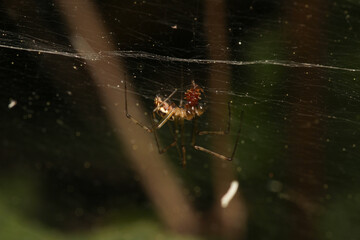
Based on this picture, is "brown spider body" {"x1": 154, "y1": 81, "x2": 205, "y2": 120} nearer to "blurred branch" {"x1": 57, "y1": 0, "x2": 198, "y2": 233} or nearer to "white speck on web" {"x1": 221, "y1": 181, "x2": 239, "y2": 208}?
"blurred branch" {"x1": 57, "y1": 0, "x2": 198, "y2": 233}

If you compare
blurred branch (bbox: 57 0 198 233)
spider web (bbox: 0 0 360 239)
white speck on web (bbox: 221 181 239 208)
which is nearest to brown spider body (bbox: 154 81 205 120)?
spider web (bbox: 0 0 360 239)

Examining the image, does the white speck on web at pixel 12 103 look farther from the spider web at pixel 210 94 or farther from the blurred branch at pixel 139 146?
the blurred branch at pixel 139 146

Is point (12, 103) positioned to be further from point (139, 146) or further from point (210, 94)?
point (210, 94)

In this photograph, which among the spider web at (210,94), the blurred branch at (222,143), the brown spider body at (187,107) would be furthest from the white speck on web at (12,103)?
the blurred branch at (222,143)

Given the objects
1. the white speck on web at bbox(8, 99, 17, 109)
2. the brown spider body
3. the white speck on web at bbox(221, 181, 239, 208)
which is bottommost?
the white speck on web at bbox(221, 181, 239, 208)

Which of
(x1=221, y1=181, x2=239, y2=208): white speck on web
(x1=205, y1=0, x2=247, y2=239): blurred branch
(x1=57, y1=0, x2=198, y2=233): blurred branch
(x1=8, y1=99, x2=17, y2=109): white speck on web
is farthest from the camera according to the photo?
(x1=221, y1=181, x2=239, y2=208): white speck on web


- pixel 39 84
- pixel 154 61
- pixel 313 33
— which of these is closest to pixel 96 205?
pixel 39 84
